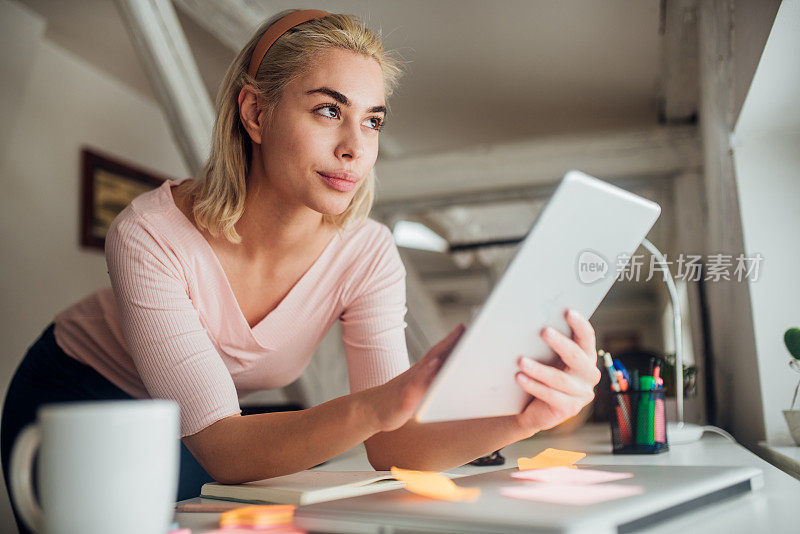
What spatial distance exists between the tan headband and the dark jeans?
0.68m

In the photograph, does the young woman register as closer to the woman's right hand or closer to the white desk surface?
the woman's right hand

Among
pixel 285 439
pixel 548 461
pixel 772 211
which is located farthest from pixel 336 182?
pixel 772 211

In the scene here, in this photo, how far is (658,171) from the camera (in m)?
2.57

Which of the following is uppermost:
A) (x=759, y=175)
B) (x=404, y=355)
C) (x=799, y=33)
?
(x=799, y=33)

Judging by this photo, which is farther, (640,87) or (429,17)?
(640,87)

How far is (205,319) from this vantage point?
106 cm

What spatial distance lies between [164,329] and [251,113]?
0.46 metres

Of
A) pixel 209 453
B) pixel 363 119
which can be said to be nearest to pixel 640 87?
pixel 363 119

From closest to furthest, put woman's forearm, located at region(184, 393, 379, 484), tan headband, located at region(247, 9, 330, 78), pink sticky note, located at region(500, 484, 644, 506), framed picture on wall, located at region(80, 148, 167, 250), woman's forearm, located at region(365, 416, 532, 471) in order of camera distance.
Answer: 1. pink sticky note, located at region(500, 484, 644, 506)
2. woman's forearm, located at region(184, 393, 379, 484)
3. woman's forearm, located at region(365, 416, 532, 471)
4. tan headband, located at region(247, 9, 330, 78)
5. framed picture on wall, located at region(80, 148, 167, 250)

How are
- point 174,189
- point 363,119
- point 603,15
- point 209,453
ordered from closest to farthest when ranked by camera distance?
point 209,453
point 363,119
point 174,189
point 603,15

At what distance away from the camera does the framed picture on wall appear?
2881 millimetres

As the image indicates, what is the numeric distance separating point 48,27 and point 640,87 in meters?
2.59

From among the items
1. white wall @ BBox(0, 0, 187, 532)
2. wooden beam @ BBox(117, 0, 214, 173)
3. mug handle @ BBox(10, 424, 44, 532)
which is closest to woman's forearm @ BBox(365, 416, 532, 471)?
mug handle @ BBox(10, 424, 44, 532)

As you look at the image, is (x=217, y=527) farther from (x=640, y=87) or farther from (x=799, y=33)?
(x=640, y=87)
